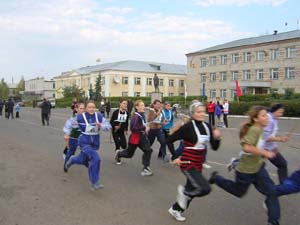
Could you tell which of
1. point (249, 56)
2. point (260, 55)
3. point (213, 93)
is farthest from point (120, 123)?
point (213, 93)

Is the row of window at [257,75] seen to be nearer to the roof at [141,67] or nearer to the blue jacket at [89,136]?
the roof at [141,67]

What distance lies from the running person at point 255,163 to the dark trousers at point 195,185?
0.37 metres

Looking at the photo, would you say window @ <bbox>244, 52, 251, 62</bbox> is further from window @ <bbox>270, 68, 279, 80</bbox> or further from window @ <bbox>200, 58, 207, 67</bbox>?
window @ <bbox>200, 58, 207, 67</bbox>

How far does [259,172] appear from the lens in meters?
4.76

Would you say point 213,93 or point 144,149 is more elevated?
point 213,93

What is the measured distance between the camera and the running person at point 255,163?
4.58 m

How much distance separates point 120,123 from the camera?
375 inches

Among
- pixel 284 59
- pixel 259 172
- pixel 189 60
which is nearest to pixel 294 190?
pixel 259 172

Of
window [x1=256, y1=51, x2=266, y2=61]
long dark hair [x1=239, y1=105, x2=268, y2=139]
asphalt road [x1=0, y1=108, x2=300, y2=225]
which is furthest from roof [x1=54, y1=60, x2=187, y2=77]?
long dark hair [x1=239, y1=105, x2=268, y2=139]

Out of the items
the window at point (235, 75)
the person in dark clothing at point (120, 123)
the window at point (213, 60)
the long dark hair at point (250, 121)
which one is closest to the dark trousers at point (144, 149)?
the person in dark clothing at point (120, 123)

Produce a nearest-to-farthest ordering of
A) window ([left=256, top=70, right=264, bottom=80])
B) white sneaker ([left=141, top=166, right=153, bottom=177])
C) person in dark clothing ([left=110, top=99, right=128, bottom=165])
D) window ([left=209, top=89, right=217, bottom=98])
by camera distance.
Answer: white sneaker ([left=141, top=166, right=153, bottom=177]), person in dark clothing ([left=110, top=99, right=128, bottom=165]), window ([left=256, top=70, right=264, bottom=80]), window ([left=209, top=89, right=217, bottom=98])

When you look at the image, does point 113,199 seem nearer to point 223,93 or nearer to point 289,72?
point 289,72

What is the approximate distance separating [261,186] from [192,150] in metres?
0.97

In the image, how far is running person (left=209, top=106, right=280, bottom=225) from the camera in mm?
4578
